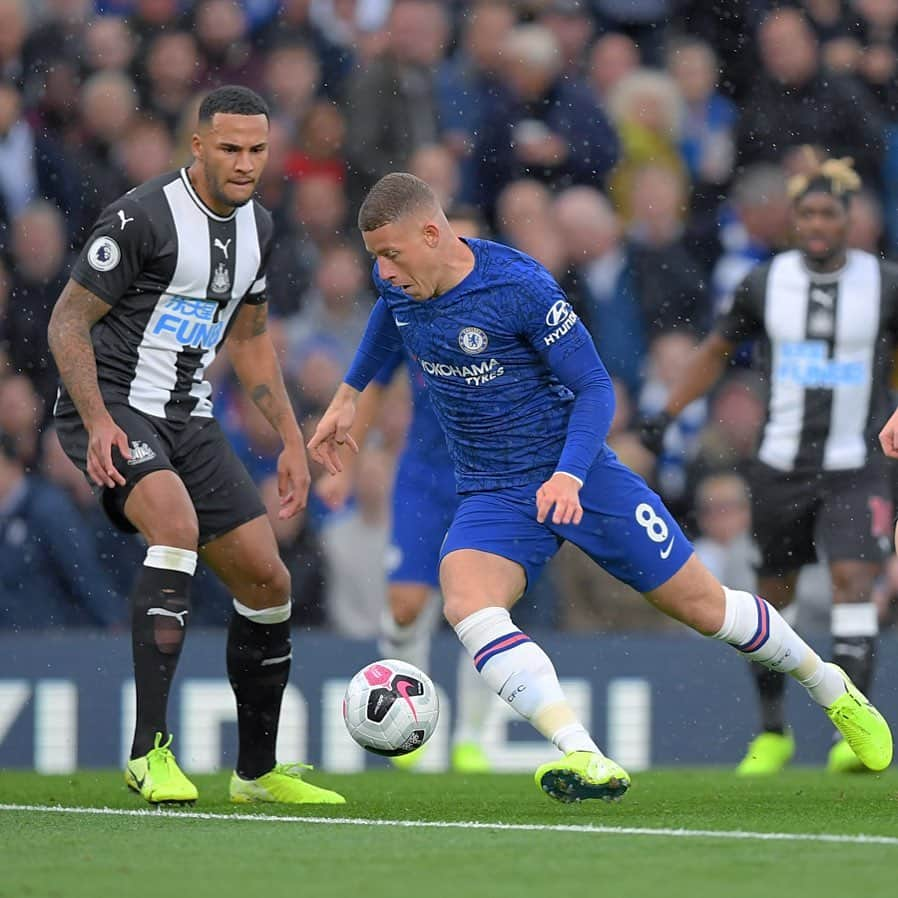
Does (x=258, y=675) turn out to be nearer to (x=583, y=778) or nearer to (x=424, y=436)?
(x=583, y=778)

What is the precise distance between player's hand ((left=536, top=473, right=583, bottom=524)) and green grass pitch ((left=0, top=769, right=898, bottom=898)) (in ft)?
2.78

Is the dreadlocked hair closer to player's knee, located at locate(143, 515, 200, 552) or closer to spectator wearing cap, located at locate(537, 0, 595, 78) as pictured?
spectator wearing cap, located at locate(537, 0, 595, 78)

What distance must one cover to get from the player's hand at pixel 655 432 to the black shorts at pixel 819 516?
56 cm

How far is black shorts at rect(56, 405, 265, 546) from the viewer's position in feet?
21.1

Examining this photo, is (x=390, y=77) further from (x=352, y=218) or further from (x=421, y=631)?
(x=421, y=631)

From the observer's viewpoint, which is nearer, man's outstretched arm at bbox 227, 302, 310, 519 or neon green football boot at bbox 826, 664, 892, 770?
neon green football boot at bbox 826, 664, 892, 770

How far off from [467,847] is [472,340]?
166 centimetres

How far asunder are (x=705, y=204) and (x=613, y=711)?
3206mm

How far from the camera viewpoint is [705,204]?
37.1ft

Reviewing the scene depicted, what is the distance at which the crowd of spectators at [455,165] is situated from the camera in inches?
400

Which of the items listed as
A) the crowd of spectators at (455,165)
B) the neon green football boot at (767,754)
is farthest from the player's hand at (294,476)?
the crowd of spectators at (455,165)

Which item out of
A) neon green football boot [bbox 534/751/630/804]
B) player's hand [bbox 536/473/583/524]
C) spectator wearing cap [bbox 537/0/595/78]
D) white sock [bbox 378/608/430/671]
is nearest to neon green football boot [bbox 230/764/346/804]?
neon green football boot [bbox 534/751/630/804]

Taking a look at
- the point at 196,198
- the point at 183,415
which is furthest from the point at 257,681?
the point at 196,198

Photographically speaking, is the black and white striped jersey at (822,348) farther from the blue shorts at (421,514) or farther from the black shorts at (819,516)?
the blue shorts at (421,514)
